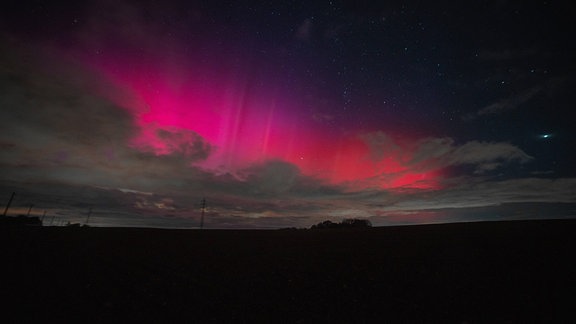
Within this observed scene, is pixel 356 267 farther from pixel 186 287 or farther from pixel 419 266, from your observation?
pixel 186 287

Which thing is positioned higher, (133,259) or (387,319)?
(133,259)

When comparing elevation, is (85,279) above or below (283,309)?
above

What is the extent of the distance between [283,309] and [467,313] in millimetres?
5611

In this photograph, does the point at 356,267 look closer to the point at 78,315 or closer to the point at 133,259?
the point at 78,315

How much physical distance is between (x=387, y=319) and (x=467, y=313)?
7.99 feet

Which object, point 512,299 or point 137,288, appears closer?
point 512,299

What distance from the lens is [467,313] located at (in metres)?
7.29

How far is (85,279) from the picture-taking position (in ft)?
36.9

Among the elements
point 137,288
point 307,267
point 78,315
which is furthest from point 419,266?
point 78,315

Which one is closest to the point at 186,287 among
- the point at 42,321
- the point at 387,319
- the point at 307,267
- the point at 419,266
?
the point at 42,321

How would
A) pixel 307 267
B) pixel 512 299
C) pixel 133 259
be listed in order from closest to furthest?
pixel 512 299 < pixel 307 267 < pixel 133 259

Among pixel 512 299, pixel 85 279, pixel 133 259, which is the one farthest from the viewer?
pixel 133 259

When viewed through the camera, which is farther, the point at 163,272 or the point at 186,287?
the point at 163,272

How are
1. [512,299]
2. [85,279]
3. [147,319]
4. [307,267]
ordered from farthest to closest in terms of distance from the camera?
[307,267], [85,279], [512,299], [147,319]
